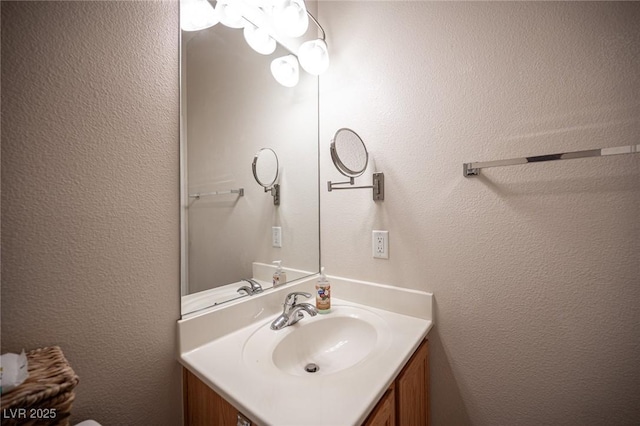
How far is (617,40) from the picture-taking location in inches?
28.7

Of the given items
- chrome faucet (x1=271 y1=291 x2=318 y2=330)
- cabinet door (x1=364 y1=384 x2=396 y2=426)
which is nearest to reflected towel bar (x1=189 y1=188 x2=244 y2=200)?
chrome faucet (x1=271 y1=291 x2=318 y2=330)

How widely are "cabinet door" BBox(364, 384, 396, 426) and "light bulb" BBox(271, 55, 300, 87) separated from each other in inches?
50.6

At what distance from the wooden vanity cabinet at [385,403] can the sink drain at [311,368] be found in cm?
29

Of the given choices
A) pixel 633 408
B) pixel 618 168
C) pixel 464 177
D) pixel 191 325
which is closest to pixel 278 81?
pixel 464 177

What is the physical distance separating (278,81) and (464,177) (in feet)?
3.04

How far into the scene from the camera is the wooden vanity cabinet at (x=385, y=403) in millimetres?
658

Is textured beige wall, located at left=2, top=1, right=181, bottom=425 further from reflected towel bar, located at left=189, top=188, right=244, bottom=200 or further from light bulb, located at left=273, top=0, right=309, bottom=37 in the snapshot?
light bulb, located at left=273, top=0, right=309, bottom=37

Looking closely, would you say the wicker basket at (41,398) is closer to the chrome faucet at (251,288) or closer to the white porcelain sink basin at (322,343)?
the white porcelain sink basin at (322,343)

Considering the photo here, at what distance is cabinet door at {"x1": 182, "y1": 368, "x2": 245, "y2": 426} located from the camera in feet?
2.18

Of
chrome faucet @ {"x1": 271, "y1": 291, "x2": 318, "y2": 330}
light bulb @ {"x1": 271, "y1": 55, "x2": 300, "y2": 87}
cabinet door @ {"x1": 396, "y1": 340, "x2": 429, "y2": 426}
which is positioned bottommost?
cabinet door @ {"x1": 396, "y1": 340, "x2": 429, "y2": 426}

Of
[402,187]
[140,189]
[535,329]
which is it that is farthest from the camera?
[402,187]

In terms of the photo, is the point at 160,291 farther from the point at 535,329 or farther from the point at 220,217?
the point at 535,329

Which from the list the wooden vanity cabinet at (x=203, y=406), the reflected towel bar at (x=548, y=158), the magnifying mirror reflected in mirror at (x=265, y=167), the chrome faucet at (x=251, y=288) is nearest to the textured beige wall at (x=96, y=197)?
the wooden vanity cabinet at (x=203, y=406)

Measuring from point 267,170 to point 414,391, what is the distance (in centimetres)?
103
